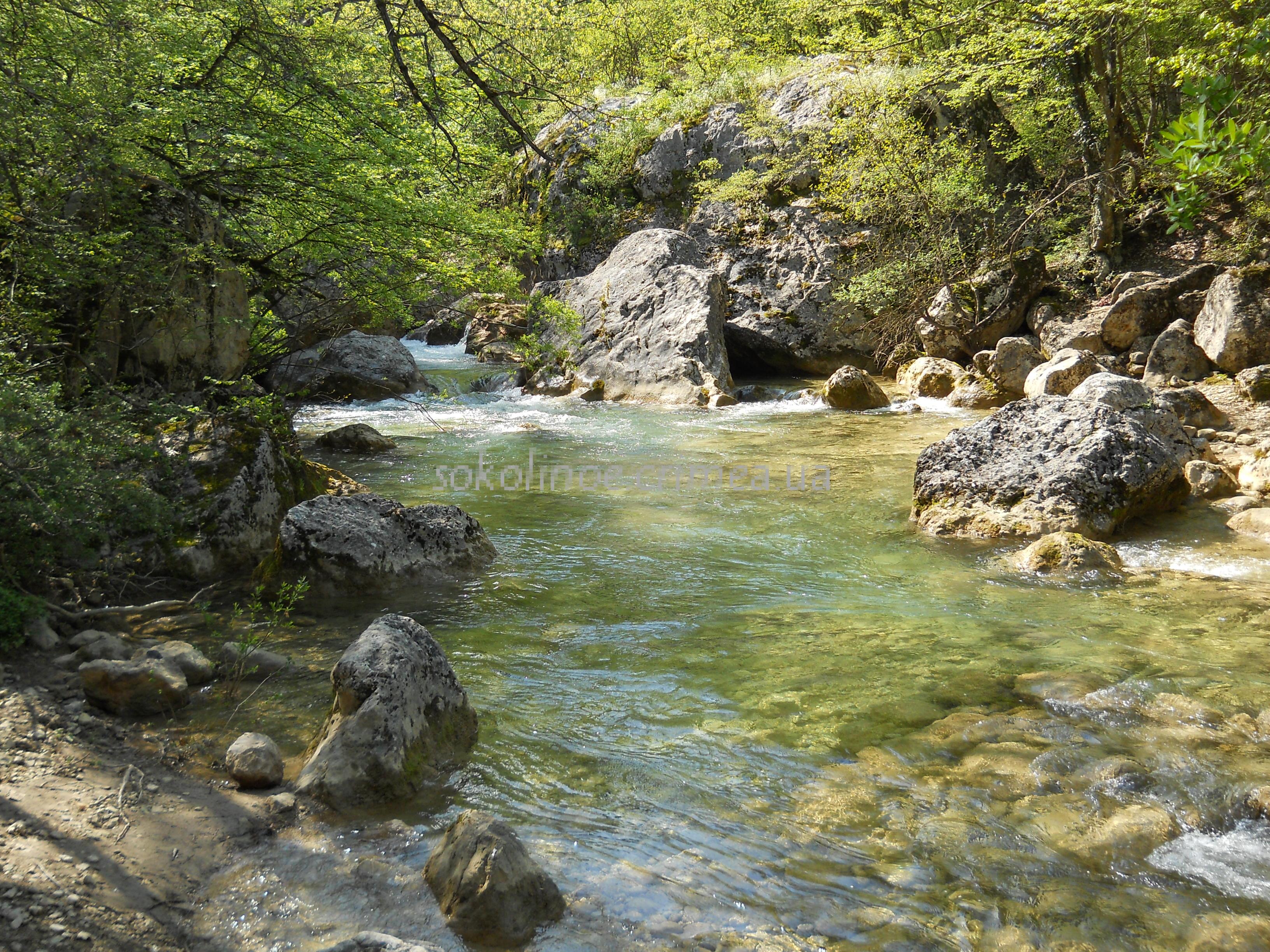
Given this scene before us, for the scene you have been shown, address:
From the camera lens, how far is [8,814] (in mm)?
2729

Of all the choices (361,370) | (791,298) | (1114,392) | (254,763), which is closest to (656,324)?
(791,298)

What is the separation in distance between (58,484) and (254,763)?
6.37ft

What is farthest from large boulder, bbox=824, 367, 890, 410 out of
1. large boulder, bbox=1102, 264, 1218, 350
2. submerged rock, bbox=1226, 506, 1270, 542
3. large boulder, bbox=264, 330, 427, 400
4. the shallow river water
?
large boulder, bbox=264, 330, 427, 400

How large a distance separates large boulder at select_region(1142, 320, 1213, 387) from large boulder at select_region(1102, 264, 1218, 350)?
0.96 m

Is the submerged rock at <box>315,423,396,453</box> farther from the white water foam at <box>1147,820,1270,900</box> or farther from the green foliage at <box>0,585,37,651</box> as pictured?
the white water foam at <box>1147,820,1270,900</box>

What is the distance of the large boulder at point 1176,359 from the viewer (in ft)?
40.2

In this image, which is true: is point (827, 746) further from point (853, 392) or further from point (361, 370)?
point (361, 370)

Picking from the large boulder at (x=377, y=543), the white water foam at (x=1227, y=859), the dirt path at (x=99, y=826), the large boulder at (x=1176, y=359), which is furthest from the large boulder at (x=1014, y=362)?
the dirt path at (x=99, y=826)

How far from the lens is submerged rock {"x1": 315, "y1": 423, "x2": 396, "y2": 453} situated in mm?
11867

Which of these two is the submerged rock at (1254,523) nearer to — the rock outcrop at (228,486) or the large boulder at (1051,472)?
the large boulder at (1051,472)

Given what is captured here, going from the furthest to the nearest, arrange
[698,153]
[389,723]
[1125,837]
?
1. [698,153]
2. [389,723]
3. [1125,837]

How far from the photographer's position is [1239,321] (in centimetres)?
1180

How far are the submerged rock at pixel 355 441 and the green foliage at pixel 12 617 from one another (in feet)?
25.9

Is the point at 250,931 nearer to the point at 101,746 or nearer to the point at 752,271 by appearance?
the point at 101,746
